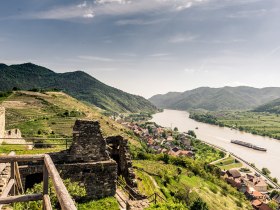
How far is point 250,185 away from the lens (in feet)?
262

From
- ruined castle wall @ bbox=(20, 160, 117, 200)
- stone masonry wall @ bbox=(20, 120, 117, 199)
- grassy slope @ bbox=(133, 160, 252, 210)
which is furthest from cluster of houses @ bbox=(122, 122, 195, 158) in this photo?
stone masonry wall @ bbox=(20, 120, 117, 199)

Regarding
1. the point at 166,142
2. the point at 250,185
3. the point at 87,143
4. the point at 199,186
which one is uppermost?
the point at 87,143

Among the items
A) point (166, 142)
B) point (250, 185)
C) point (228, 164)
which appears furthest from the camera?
point (166, 142)

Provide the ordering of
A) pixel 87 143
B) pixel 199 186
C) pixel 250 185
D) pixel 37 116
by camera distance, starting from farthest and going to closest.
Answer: pixel 37 116
pixel 250 185
pixel 199 186
pixel 87 143

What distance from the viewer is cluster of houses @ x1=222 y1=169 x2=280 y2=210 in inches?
2899

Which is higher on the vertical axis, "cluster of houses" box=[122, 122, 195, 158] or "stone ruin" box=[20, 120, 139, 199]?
"stone ruin" box=[20, 120, 139, 199]

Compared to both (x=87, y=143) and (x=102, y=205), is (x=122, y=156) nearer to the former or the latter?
(x=87, y=143)

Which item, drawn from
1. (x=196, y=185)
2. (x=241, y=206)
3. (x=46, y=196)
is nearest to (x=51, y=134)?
(x=196, y=185)

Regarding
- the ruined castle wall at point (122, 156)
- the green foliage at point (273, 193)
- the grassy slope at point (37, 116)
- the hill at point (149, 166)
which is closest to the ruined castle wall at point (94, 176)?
the ruined castle wall at point (122, 156)

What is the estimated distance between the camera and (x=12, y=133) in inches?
1115

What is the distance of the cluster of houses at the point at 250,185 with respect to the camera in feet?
242

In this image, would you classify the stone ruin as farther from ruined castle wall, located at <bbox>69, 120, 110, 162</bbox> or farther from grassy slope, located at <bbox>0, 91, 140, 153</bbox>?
grassy slope, located at <bbox>0, 91, 140, 153</bbox>

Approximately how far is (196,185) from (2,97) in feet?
243

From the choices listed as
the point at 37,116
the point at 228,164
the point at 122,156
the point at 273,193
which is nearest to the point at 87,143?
the point at 122,156
